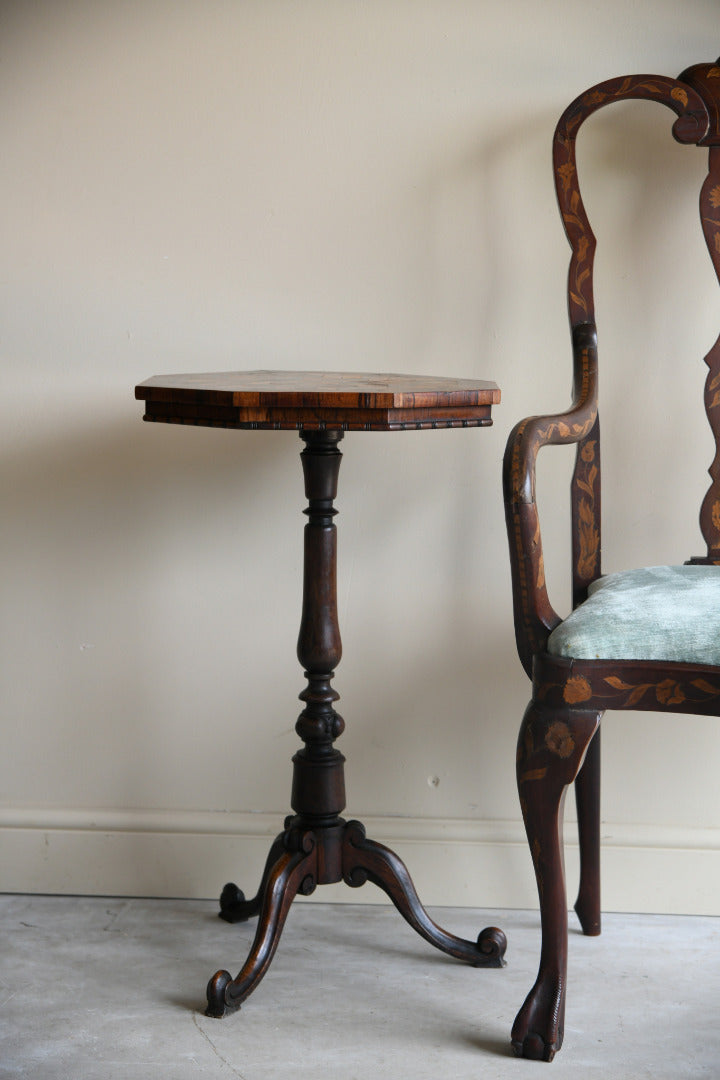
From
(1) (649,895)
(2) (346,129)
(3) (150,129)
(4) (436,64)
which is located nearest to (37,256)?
(3) (150,129)

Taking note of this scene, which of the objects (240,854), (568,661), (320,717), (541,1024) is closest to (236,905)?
(240,854)

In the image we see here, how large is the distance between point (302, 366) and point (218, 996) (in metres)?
1.03

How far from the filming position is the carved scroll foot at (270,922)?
4.92ft

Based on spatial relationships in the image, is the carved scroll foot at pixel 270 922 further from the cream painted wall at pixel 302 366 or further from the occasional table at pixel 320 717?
the cream painted wall at pixel 302 366

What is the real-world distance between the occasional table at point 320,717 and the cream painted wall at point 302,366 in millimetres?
275

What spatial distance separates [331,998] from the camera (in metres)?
1.57

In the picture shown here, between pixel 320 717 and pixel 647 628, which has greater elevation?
pixel 647 628

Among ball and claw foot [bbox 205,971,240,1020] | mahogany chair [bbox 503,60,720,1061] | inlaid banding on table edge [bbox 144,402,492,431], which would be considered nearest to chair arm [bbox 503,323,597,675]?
mahogany chair [bbox 503,60,720,1061]

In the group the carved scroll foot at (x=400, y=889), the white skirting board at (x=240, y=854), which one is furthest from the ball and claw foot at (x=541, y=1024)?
the white skirting board at (x=240, y=854)

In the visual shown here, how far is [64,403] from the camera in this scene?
1941 millimetres

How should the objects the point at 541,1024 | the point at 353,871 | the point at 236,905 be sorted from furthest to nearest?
the point at 236,905 → the point at 353,871 → the point at 541,1024

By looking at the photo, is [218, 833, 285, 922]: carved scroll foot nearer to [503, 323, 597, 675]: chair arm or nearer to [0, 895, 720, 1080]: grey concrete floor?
[0, 895, 720, 1080]: grey concrete floor

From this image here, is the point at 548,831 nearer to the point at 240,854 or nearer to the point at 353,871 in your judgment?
the point at 353,871

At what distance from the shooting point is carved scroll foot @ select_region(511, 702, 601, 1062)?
1327 millimetres
